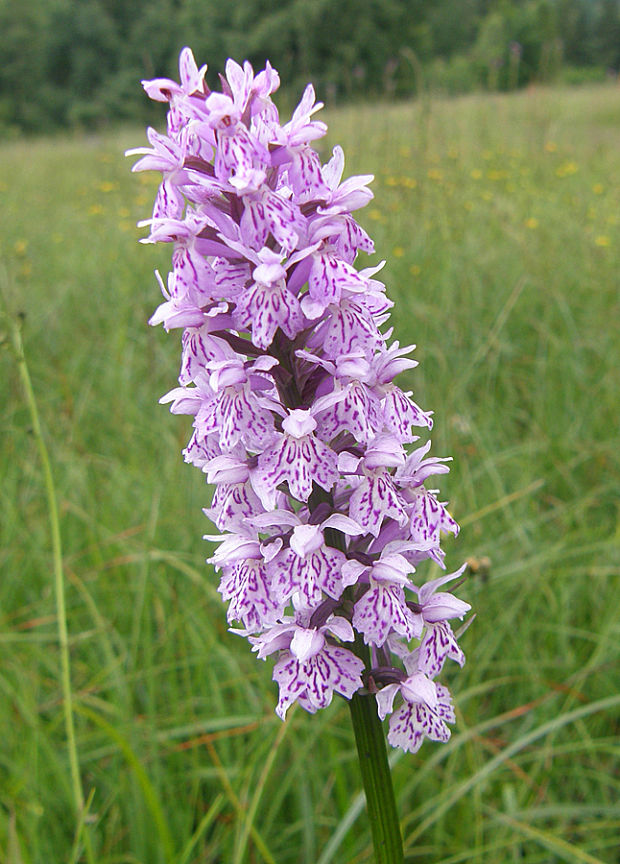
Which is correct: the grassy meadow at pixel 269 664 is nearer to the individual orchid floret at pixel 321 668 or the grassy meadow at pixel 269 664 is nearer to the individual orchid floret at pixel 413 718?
the individual orchid floret at pixel 413 718

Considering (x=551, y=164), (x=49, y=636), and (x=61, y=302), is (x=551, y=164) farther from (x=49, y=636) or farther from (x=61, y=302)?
(x=49, y=636)

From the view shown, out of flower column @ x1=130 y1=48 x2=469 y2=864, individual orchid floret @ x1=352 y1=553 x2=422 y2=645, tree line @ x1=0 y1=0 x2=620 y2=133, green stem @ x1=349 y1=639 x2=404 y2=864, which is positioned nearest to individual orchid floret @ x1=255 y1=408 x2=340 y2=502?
flower column @ x1=130 y1=48 x2=469 y2=864

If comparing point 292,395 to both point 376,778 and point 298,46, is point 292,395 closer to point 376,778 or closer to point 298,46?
point 376,778

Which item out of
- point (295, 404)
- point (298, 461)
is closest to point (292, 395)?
point (295, 404)

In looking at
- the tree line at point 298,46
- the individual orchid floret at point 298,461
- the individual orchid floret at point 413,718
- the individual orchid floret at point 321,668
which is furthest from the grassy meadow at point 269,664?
the tree line at point 298,46

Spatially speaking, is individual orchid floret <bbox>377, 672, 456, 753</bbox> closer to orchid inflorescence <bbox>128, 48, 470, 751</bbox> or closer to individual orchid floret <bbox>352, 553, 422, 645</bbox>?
orchid inflorescence <bbox>128, 48, 470, 751</bbox>
